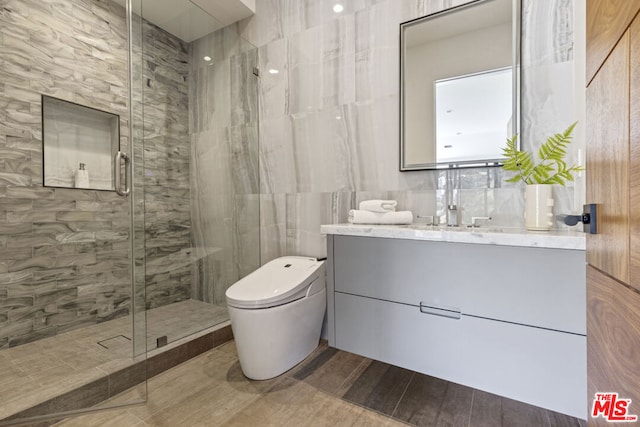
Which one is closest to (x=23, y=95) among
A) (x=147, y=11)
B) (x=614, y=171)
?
(x=147, y=11)

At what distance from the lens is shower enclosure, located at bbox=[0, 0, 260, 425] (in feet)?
A: 5.59

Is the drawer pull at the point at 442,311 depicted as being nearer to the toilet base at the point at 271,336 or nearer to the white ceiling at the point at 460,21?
the toilet base at the point at 271,336

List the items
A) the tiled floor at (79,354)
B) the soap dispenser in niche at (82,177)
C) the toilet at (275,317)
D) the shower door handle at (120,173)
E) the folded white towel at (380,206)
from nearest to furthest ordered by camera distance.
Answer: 1. the tiled floor at (79,354)
2. the toilet at (275,317)
3. the folded white towel at (380,206)
4. the shower door handle at (120,173)
5. the soap dispenser in niche at (82,177)

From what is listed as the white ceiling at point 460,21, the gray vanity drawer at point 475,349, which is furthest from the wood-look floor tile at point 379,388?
the white ceiling at point 460,21

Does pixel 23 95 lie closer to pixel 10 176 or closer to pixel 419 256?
pixel 10 176

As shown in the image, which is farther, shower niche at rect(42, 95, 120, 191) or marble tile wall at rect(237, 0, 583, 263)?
shower niche at rect(42, 95, 120, 191)

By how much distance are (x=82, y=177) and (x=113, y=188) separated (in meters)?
0.20

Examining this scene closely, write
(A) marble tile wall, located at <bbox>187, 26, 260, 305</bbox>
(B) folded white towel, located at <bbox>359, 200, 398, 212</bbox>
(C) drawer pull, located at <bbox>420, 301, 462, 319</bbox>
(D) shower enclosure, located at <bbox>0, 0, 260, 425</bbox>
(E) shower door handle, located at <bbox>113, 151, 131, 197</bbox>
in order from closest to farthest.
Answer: (C) drawer pull, located at <bbox>420, 301, 462, 319</bbox>
(B) folded white towel, located at <bbox>359, 200, 398, 212</bbox>
(D) shower enclosure, located at <bbox>0, 0, 260, 425</bbox>
(E) shower door handle, located at <bbox>113, 151, 131, 197</bbox>
(A) marble tile wall, located at <bbox>187, 26, 260, 305</bbox>

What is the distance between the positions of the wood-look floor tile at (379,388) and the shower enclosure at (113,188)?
1.06 meters

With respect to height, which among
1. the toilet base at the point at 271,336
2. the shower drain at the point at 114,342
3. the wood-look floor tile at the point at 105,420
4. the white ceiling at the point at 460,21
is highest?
the white ceiling at the point at 460,21

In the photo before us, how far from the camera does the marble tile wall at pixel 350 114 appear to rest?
1343mm

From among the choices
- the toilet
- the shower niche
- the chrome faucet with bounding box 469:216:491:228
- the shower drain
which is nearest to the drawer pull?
the chrome faucet with bounding box 469:216:491:228

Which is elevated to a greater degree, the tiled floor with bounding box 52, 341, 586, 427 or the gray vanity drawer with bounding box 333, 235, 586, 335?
the gray vanity drawer with bounding box 333, 235, 586, 335

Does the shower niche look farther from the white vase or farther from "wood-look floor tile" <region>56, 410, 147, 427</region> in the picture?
the white vase
